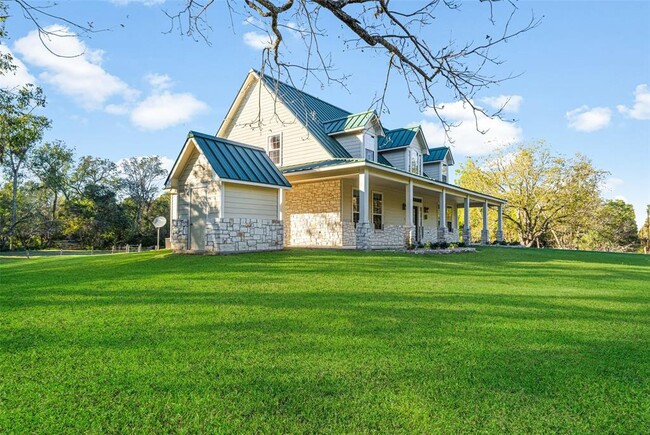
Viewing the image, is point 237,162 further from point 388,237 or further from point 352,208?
point 388,237

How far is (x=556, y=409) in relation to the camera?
2.62 metres

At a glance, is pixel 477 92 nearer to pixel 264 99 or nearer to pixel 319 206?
pixel 319 206

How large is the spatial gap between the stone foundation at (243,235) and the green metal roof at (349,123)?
6.70 m

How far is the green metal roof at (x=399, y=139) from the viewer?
19392 mm

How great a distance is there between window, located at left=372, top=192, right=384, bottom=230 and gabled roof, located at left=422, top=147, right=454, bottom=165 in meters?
6.29

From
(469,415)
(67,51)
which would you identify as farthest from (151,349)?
(67,51)

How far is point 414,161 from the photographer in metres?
20.1

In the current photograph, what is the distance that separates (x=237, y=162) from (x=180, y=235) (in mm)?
3094

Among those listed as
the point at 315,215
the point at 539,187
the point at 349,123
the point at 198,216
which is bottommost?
the point at 198,216

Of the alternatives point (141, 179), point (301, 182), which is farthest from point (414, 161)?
point (141, 179)

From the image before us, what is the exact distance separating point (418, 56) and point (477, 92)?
1.08m

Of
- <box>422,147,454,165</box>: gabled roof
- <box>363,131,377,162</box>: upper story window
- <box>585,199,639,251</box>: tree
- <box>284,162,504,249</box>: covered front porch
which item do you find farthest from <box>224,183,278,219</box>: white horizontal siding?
<box>585,199,639,251</box>: tree

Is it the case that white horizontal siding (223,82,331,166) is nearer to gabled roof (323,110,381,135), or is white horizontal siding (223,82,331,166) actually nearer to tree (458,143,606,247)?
gabled roof (323,110,381,135)

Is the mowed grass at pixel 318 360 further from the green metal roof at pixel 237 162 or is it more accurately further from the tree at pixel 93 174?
the tree at pixel 93 174
